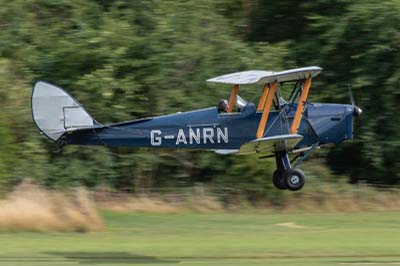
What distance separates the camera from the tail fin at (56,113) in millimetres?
20078

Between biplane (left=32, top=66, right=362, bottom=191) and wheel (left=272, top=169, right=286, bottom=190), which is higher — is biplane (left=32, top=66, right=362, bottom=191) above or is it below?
above

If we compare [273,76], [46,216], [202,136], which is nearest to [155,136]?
[202,136]

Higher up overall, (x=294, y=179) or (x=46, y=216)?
(x=294, y=179)

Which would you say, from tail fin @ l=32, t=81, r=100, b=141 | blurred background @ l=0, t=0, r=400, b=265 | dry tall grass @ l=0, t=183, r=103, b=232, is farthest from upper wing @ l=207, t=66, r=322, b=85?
blurred background @ l=0, t=0, r=400, b=265

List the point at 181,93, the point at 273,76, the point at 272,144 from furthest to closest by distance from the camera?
the point at 181,93, the point at 272,144, the point at 273,76

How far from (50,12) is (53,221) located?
1176 centimetres

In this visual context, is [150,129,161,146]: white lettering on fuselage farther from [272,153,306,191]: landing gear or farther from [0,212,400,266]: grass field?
[272,153,306,191]: landing gear

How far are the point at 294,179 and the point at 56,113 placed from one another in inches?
219

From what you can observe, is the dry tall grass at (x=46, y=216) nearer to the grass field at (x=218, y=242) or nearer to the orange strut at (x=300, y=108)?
the grass field at (x=218, y=242)

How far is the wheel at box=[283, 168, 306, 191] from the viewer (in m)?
18.4

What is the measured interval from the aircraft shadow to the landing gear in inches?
145

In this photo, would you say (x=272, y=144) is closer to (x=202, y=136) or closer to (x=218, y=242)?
(x=202, y=136)

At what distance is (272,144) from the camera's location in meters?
18.3

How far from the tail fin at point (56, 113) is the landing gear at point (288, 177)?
161 inches
